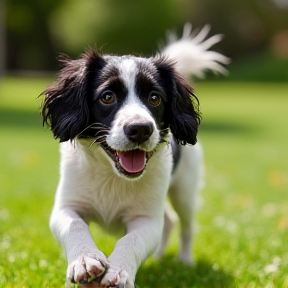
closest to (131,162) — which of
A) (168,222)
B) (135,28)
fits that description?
(168,222)

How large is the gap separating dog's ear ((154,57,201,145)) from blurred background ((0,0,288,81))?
34976 mm

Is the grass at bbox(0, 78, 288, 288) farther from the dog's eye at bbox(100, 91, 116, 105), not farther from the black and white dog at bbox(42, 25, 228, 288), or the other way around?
the dog's eye at bbox(100, 91, 116, 105)

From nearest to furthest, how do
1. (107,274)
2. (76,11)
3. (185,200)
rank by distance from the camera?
(107,274)
(185,200)
(76,11)

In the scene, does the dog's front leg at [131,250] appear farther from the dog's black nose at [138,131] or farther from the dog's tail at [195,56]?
the dog's tail at [195,56]

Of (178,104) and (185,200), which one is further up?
(178,104)

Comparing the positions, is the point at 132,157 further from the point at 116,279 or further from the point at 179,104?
the point at 116,279

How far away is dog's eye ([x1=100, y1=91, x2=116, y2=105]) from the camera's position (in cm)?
428

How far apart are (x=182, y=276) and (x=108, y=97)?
1.37m

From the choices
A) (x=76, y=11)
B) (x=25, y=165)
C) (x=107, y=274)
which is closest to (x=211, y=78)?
(x=76, y=11)

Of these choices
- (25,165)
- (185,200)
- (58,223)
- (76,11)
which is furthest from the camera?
(76,11)

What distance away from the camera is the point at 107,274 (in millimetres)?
3629

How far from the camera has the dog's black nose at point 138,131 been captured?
12.9 feet

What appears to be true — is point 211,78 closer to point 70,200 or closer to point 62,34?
point 62,34

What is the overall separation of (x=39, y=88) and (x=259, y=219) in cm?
2800
